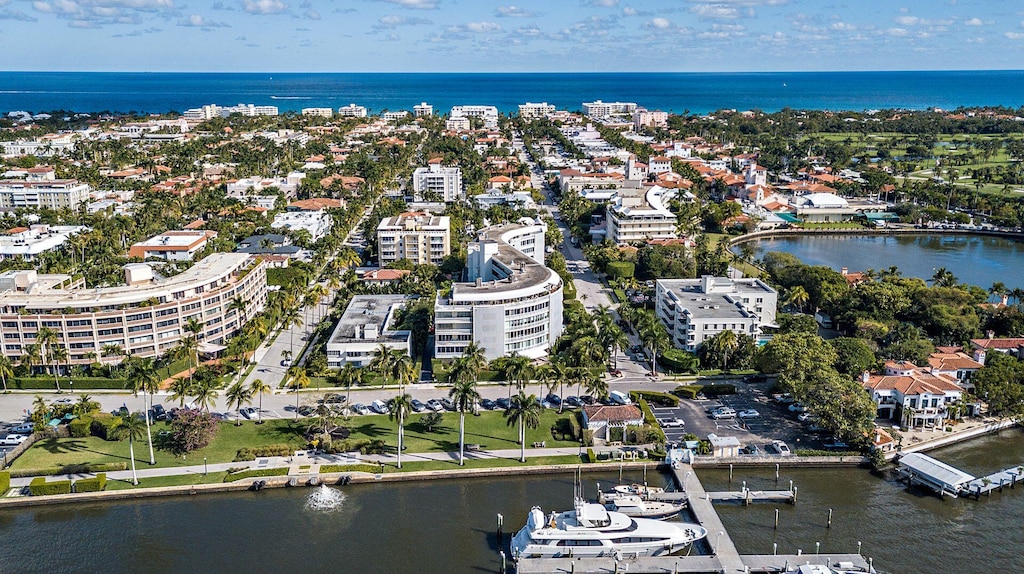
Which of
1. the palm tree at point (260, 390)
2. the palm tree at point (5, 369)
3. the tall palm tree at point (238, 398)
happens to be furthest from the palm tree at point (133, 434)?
the palm tree at point (5, 369)

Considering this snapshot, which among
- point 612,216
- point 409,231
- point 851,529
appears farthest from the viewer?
point 612,216

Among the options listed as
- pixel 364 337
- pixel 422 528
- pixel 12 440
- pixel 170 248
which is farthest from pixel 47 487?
pixel 170 248

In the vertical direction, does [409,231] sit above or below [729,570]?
above

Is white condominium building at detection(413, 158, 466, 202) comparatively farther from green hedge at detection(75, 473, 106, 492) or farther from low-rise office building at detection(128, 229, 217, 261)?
green hedge at detection(75, 473, 106, 492)

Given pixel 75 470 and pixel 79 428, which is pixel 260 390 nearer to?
pixel 79 428

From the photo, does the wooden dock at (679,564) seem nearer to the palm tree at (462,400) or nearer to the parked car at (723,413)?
the palm tree at (462,400)

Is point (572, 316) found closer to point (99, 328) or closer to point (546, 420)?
point (546, 420)

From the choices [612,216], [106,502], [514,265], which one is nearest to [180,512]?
[106,502]
